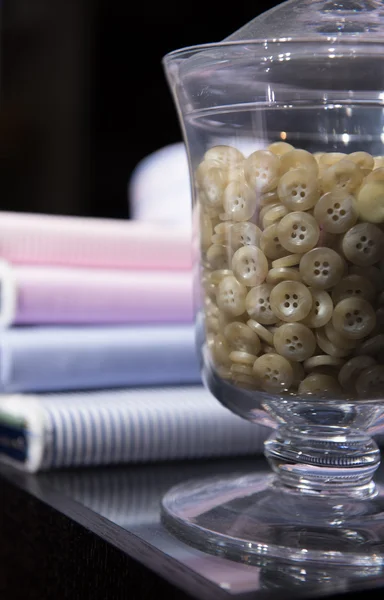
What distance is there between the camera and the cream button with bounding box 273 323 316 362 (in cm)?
36

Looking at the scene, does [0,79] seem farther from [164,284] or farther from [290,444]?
[290,444]

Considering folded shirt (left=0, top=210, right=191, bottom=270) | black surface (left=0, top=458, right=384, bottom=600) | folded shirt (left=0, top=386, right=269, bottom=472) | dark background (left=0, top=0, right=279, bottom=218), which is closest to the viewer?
black surface (left=0, top=458, right=384, bottom=600)

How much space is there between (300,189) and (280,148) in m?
0.03

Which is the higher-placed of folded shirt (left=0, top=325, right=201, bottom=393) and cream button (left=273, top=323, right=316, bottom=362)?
cream button (left=273, top=323, right=316, bottom=362)

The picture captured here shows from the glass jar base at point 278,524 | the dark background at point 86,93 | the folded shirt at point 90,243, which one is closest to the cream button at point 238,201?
the glass jar base at point 278,524

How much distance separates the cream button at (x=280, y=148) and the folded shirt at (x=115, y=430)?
0.72ft

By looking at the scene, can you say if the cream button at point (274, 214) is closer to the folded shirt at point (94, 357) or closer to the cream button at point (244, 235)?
the cream button at point (244, 235)

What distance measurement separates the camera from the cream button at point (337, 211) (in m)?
0.35

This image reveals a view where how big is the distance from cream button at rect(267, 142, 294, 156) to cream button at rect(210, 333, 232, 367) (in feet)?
0.30

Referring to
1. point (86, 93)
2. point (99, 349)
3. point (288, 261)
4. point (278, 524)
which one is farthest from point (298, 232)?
point (86, 93)

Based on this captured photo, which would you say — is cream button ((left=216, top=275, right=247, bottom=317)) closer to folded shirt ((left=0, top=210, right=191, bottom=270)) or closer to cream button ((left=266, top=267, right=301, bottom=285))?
cream button ((left=266, top=267, right=301, bottom=285))

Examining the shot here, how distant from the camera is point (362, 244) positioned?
13.8 inches

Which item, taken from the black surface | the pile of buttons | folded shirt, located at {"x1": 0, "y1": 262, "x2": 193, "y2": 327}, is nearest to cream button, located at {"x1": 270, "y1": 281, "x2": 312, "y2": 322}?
the pile of buttons

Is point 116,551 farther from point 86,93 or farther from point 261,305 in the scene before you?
point 86,93
